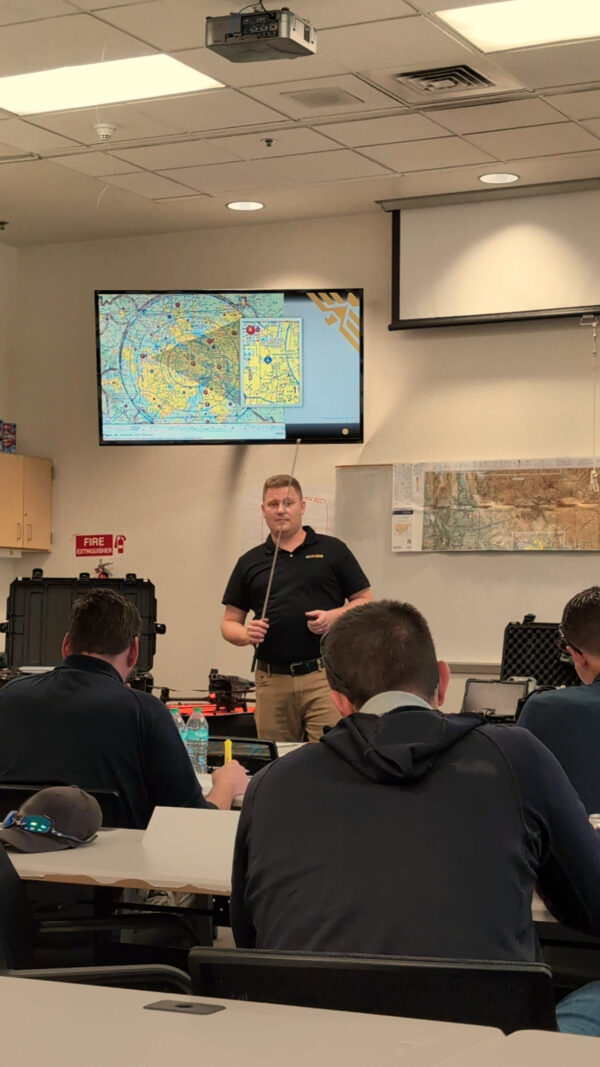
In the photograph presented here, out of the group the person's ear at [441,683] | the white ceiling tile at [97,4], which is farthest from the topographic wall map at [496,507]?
the person's ear at [441,683]

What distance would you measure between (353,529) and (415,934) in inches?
221

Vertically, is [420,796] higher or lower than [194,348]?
lower

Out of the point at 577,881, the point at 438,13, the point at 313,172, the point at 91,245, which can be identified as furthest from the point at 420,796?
the point at 91,245

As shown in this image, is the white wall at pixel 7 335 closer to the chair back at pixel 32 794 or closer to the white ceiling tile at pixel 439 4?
the white ceiling tile at pixel 439 4

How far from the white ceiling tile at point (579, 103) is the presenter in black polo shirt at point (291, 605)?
1.88 m

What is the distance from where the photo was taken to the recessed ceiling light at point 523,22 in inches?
181

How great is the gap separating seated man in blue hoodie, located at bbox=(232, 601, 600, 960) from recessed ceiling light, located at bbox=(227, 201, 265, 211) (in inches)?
215

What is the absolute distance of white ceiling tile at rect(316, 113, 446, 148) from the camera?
18.7 feet

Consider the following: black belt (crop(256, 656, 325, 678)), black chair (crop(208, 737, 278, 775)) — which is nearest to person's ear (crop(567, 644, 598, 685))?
black chair (crop(208, 737, 278, 775))

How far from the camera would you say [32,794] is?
291cm

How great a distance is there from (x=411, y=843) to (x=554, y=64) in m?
3.97

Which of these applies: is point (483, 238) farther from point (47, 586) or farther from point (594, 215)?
point (47, 586)

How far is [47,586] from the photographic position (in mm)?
6305

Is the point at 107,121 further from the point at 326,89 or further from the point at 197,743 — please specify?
the point at 197,743
